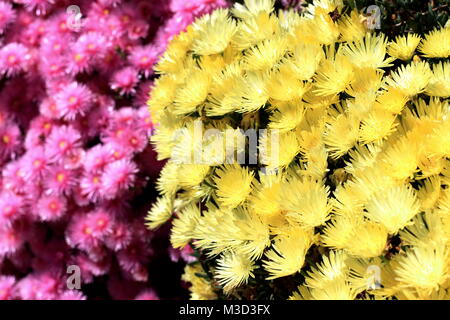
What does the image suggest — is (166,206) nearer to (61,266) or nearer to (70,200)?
(70,200)

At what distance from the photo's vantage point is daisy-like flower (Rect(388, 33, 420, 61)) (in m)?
1.26

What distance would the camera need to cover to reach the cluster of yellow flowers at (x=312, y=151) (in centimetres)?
93

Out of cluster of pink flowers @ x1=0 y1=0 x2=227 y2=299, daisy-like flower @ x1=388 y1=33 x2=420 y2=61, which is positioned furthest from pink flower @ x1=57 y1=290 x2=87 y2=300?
daisy-like flower @ x1=388 y1=33 x2=420 y2=61

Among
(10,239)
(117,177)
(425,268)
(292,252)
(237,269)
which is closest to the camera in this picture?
(425,268)

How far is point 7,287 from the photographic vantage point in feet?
7.09

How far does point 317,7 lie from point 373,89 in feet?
1.17

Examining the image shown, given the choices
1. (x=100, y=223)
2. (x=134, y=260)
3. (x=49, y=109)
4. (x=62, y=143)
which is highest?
(x=49, y=109)

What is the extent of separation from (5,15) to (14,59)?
20cm

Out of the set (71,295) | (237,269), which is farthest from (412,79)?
(71,295)

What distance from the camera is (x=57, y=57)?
2117 millimetres

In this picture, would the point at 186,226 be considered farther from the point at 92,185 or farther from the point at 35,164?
the point at 35,164

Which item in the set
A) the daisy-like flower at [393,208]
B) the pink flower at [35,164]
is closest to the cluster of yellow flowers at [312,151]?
the daisy-like flower at [393,208]

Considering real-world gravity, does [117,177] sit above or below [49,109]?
below

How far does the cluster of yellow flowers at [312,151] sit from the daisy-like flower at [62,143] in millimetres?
555
